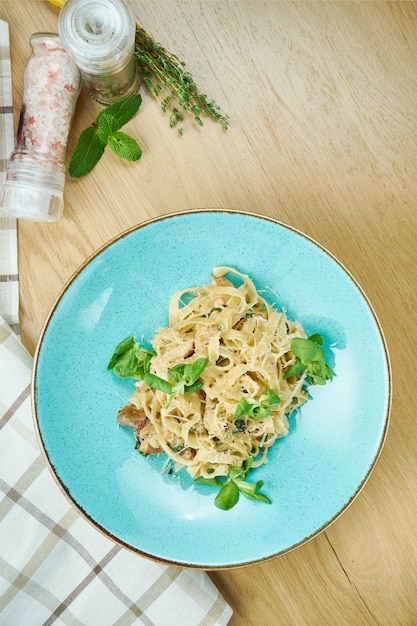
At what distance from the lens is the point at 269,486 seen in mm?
1472

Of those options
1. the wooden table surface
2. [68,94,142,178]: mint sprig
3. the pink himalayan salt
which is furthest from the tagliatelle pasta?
the pink himalayan salt

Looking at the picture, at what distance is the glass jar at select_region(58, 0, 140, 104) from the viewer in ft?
4.48

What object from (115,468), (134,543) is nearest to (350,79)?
(115,468)

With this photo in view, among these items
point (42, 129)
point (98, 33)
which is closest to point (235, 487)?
point (42, 129)

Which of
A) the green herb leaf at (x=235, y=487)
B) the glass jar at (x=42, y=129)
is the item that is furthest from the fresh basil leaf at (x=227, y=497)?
the glass jar at (x=42, y=129)

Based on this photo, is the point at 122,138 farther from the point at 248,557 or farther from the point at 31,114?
the point at 248,557

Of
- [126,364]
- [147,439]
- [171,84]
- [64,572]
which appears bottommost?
[64,572]

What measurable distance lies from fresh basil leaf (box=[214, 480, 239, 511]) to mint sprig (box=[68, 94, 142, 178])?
89cm

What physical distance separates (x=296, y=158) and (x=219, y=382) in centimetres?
67

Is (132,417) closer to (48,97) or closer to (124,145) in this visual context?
(124,145)

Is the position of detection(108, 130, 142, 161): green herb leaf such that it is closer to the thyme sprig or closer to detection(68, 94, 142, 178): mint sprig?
detection(68, 94, 142, 178): mint sprig

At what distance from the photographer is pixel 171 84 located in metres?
1.56

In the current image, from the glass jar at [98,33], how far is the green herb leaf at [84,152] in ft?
0.55

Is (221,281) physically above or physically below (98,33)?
below
